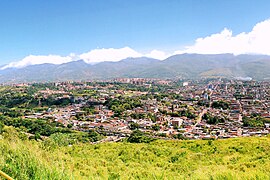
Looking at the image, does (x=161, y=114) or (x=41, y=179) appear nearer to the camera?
(x=41, y=179)

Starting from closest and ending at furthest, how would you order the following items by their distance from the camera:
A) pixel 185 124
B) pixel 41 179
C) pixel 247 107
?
1. pixel 41 179
2. pixel 185 124
3. pixel 247 107

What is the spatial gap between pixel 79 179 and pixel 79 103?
138 feet

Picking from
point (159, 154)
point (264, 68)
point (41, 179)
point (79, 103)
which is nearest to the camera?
point (41, 179)

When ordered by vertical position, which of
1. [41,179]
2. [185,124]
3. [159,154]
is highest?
[41,179]

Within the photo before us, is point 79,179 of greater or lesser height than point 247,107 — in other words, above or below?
above

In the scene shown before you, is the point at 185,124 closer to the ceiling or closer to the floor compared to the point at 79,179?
closer to the floor

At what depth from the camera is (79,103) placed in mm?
43156

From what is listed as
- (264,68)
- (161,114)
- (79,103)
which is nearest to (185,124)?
(161,114)

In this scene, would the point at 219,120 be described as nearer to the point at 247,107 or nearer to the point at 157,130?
the point at 157,130

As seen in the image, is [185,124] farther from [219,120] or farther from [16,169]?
[16,169]

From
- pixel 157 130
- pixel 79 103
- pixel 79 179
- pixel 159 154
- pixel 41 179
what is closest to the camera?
pixel 41 179

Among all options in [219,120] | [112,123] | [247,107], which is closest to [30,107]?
[112,123]

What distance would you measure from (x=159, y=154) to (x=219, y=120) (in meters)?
21.0

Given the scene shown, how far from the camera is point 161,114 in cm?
3353
